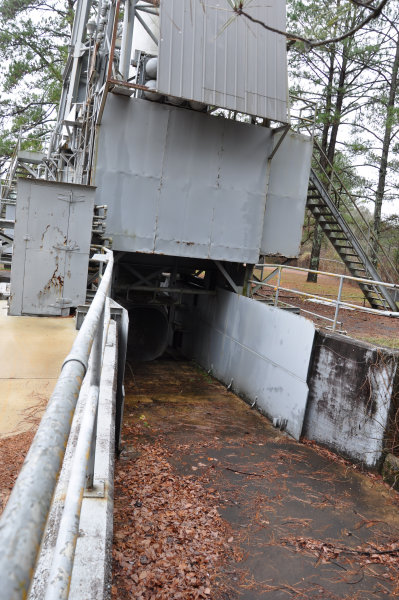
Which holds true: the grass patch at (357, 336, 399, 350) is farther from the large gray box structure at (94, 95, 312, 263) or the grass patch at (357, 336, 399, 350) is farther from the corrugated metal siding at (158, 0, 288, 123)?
the corrugated metal siding at (158, 0, 288, 123)

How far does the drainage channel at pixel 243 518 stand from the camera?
4.91 meters

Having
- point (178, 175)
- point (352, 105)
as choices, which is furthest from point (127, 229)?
point (352, 105)

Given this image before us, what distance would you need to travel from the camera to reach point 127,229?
11641 millimetres

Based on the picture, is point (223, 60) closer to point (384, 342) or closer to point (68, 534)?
point (384, 342)

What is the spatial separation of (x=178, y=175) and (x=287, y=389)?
585cm

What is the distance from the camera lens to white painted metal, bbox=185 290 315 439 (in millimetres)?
9758

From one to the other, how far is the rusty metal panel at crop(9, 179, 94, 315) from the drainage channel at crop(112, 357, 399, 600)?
2.77m

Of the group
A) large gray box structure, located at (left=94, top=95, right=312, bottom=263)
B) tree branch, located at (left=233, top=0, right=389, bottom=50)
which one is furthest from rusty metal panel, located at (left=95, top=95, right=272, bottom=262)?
tree branch, located at (left=233, top=0, right=389, bottom=50)

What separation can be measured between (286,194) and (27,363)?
983 cm

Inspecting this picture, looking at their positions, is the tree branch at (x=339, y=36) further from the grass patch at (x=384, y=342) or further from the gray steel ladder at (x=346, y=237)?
the gray steel ladder at (x=346, y=237)

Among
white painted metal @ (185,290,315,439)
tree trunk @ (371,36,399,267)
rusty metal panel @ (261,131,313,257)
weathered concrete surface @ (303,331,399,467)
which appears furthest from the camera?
tree trunk @ (371,36,399,267)

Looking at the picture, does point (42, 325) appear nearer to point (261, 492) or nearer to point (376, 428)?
point (261, 492)

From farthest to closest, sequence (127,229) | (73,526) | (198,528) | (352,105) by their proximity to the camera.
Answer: (352,105)
(127,229)
(198,528)
(73,526)

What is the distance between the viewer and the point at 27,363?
5086 millimetres
